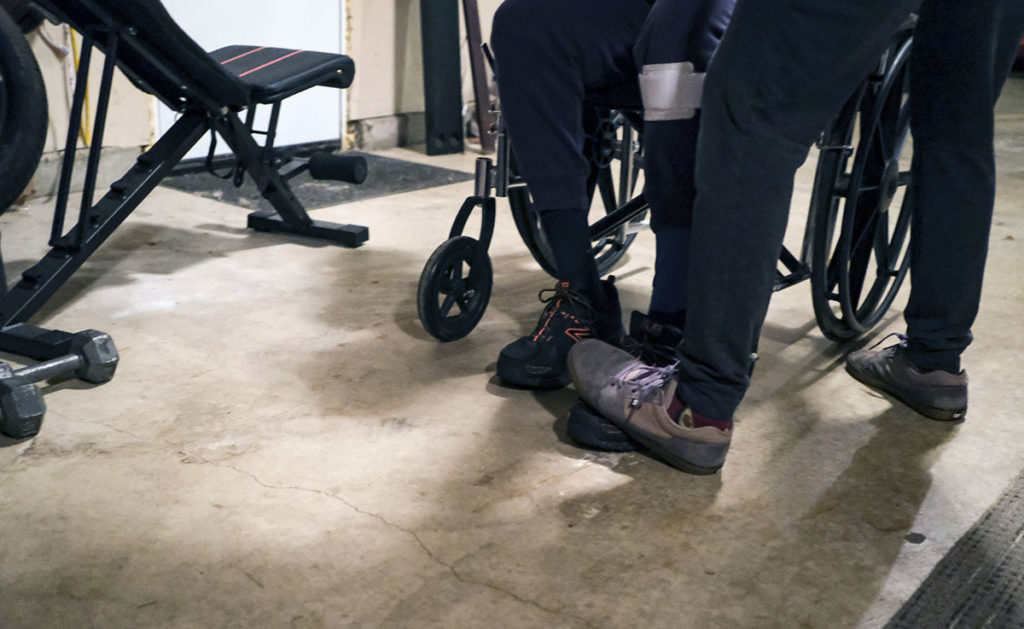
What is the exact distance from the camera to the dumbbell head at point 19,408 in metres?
1.27

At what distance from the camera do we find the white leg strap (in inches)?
49.8

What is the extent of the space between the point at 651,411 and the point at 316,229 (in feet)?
4.46

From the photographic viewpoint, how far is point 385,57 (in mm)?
3719

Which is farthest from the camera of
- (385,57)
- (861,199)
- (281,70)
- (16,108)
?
(385,57)

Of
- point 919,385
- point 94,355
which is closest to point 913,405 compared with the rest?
point 919,385

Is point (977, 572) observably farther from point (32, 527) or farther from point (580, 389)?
point (32, 527)

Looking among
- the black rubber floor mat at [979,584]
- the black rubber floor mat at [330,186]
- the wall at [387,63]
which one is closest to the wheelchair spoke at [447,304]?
the black rubber floor mat at [979,584]

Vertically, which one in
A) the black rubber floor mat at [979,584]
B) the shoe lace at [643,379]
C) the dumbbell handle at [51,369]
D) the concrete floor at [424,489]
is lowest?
the black rubber floor mat at [979,584]

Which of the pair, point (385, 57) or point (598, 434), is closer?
point (598, 434)

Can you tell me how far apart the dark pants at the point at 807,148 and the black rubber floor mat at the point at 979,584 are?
31cm

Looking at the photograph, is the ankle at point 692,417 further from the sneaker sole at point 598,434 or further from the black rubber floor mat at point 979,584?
the black rubber floor mat at point 979,584

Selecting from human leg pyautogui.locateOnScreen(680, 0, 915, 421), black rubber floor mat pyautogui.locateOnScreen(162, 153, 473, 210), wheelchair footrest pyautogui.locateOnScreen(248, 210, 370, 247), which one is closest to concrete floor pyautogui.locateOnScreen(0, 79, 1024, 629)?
human leg pyautogui.locateOnScreen(680, 0, 915, 421)

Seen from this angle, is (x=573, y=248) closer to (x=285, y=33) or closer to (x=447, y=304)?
(x=447, y=304)

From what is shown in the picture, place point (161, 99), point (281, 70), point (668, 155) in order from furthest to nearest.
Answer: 1. point (281, 70)
2. point (161, 99)
3. point (668, 155)
